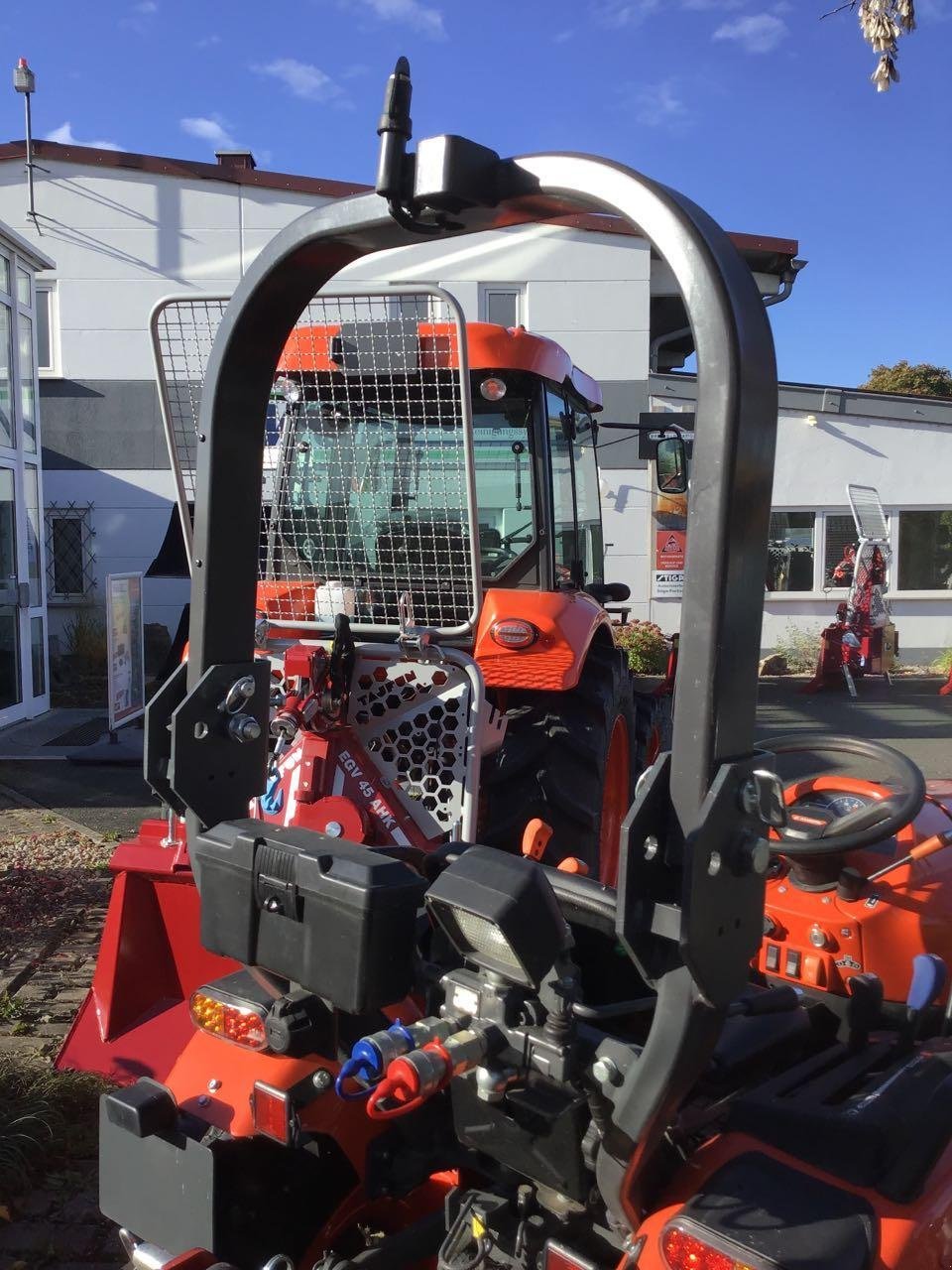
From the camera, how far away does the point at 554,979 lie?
1.36m

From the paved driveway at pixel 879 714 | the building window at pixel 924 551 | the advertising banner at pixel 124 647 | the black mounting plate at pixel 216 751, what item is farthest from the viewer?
the building window at pixel 924 551

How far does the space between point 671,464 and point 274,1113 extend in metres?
3.85

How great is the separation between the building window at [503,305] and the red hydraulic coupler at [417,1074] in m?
12.2

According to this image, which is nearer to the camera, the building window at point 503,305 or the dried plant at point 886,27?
the dried plant at point 886,27

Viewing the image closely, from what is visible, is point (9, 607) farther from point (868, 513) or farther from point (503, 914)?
point (868, 513)

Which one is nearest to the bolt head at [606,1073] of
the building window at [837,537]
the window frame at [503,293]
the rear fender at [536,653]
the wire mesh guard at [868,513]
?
the rear fender at [536,653]

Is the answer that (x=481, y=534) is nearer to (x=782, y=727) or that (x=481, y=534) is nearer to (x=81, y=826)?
(x=81, y=826)

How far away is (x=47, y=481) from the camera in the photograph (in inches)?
501

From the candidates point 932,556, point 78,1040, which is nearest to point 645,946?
point 78,1040

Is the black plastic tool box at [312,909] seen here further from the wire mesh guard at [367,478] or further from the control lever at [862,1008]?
the wire mesh guard at [367,478]

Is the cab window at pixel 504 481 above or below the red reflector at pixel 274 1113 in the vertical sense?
above

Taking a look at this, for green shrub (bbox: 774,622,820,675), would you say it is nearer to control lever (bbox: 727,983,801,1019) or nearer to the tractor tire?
the tractor tire

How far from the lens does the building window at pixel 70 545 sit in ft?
41.7

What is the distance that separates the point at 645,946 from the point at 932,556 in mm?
14585
